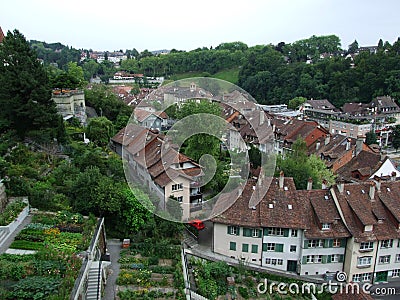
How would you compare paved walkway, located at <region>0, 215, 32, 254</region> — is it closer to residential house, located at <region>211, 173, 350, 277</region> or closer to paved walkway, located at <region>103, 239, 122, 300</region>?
paved walkway, located at <region>103, 239, 122, 300</region>

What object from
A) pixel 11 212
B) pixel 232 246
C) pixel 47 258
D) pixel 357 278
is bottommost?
pixel 357 278

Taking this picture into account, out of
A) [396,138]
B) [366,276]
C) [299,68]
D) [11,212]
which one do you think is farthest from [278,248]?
[299,68]

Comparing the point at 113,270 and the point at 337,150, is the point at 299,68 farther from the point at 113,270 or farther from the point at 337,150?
the point at 113,270

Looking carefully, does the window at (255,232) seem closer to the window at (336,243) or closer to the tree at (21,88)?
the window at (336,243)

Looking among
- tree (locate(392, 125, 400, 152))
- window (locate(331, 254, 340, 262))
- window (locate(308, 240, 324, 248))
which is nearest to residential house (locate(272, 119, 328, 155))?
tree (locate(392, 125, 400, 152))

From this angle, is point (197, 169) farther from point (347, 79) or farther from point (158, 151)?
point (347, 79)

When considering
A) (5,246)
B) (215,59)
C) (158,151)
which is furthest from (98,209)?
(215,59)
